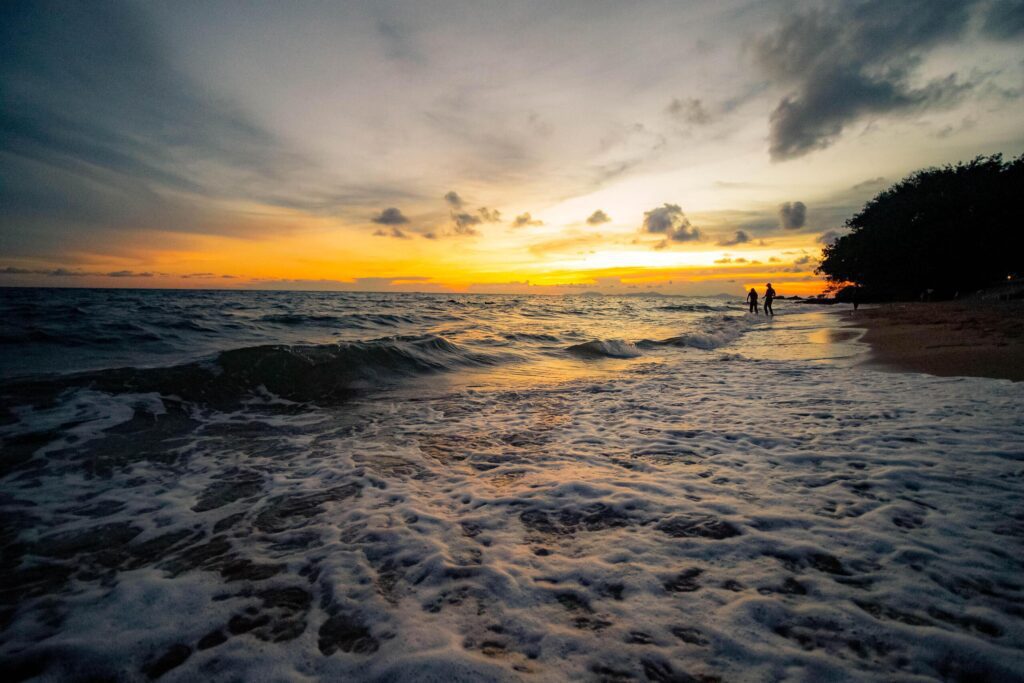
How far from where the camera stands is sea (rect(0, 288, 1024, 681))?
7.91 ft

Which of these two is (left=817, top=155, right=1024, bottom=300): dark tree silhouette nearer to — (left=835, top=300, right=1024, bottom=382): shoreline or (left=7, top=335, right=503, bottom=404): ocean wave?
(left=835, top=300, right=1024, bottom=382): shoreline

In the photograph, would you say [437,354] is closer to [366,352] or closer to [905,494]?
[366,352]

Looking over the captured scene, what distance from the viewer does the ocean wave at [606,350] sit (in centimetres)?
1744

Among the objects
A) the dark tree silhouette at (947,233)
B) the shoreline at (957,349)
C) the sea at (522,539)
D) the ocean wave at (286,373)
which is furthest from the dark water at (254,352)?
the dark tree silhouette at (947,233)

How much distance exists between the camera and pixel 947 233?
43.1 m

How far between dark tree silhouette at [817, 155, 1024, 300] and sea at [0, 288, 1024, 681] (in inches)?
2040

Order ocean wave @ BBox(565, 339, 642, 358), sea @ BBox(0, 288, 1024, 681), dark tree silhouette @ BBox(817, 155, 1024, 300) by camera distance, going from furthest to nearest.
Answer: dark tree silhouette @ BBox(817, 155, 1024, 300), ocean wave @ BBox(565, 339, 642, 358), sea @ BBox(0, 288, 1024, 681)

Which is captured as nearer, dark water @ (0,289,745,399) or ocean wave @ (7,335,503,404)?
ocean wave @ (7,335,503,404)

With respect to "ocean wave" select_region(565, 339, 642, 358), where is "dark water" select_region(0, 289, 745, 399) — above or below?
above

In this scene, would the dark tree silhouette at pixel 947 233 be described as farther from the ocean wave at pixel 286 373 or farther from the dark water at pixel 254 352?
the ocean wave at pixel 286 373

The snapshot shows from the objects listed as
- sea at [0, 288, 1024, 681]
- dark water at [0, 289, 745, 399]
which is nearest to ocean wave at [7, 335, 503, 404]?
dark water at [0, 289, 745, 399]

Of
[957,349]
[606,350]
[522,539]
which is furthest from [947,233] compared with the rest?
[522,539]

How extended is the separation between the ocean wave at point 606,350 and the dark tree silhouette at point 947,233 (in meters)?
47.8

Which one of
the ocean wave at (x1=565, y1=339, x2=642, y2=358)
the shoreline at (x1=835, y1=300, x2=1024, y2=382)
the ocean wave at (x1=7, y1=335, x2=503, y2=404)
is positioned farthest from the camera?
the ocean wave at (x1=565, y1=339, x2=642, y2=358)
